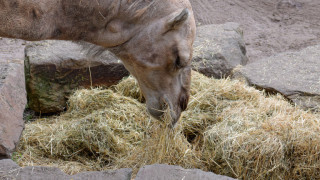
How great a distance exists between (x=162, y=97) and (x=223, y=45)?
3337 mm

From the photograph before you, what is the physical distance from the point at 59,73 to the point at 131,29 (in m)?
2.75

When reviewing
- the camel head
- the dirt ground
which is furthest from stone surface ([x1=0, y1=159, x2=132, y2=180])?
the dirt ground

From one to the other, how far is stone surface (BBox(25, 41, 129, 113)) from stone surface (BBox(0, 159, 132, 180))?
102 inches

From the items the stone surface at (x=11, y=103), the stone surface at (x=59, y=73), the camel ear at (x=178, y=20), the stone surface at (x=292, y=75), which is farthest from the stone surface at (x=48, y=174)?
the stone surface at (x=292, y=75)

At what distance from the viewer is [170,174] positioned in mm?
3143

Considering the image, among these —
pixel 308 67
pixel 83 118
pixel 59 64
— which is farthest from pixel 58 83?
pixel 308 67

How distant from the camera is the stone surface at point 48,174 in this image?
10.4 ft

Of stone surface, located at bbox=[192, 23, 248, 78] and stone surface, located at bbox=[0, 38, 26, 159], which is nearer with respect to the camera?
stone surface, located at bbox=[0, 38, 26, 159]

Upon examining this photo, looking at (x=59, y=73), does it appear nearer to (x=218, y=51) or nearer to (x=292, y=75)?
(x=218, y=51)

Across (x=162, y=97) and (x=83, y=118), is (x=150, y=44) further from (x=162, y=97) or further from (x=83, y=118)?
(x=83, y=118)

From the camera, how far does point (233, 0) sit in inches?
428

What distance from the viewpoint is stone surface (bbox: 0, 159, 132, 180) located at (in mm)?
3172

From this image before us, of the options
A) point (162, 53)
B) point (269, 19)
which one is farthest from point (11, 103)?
point (269, 19)

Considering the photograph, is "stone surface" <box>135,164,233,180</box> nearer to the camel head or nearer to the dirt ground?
the camel head
